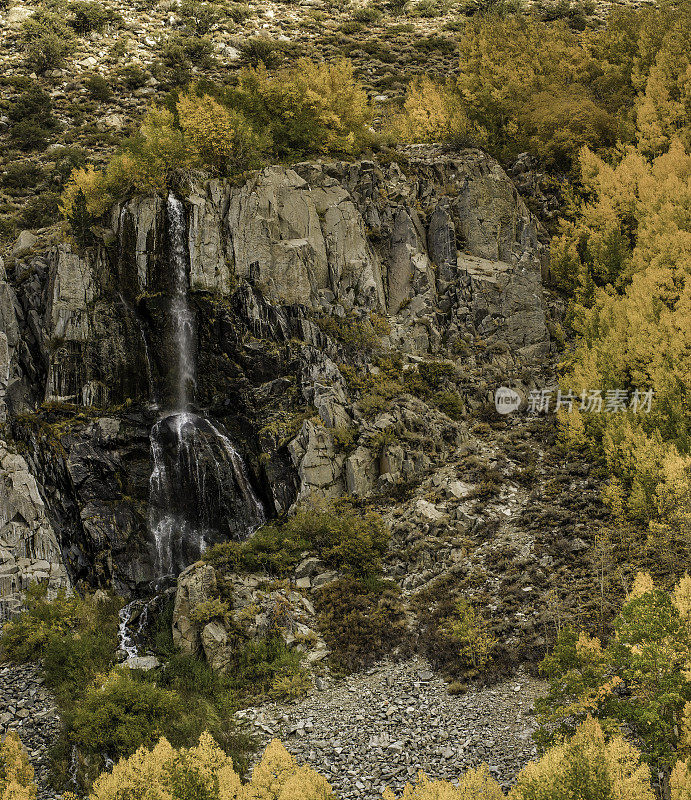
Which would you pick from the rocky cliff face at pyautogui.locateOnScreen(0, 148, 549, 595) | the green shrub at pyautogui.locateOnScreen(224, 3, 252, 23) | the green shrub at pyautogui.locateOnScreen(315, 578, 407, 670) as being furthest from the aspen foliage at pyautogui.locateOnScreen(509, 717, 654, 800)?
the green shrub at pyautogui.locateOnScreen(224, 3, 252, 23)

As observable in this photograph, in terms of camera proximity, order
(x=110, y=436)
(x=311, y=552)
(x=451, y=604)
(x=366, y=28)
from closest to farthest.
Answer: (x=451, y=604), (x=311, y=552), (x=110, y=436), (x=366, y=28)

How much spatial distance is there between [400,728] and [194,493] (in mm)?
13673

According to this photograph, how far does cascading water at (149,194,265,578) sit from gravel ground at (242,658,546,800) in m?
9.24

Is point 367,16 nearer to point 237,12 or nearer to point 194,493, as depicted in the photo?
point 237,12

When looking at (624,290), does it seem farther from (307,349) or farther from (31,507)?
(31,507)

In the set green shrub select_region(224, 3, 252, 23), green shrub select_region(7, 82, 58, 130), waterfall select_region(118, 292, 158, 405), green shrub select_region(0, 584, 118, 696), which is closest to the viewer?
green shrub select_region(0, 584, 118, 696)

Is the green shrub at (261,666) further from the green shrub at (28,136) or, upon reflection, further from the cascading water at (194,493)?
the green shrub at (28,136)

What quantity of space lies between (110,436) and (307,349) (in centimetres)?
929

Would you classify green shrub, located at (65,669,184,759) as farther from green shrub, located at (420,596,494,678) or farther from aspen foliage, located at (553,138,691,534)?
aspen foliage, located at (553,138,691,534)

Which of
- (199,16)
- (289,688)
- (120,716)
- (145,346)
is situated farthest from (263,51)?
(120,716)

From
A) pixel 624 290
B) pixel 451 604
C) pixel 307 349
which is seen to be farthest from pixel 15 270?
pixel 624 290

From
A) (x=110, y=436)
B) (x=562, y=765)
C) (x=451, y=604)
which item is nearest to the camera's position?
(x=562, y=765)

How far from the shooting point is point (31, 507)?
85.0ft

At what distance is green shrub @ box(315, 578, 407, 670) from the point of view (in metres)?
21.8
